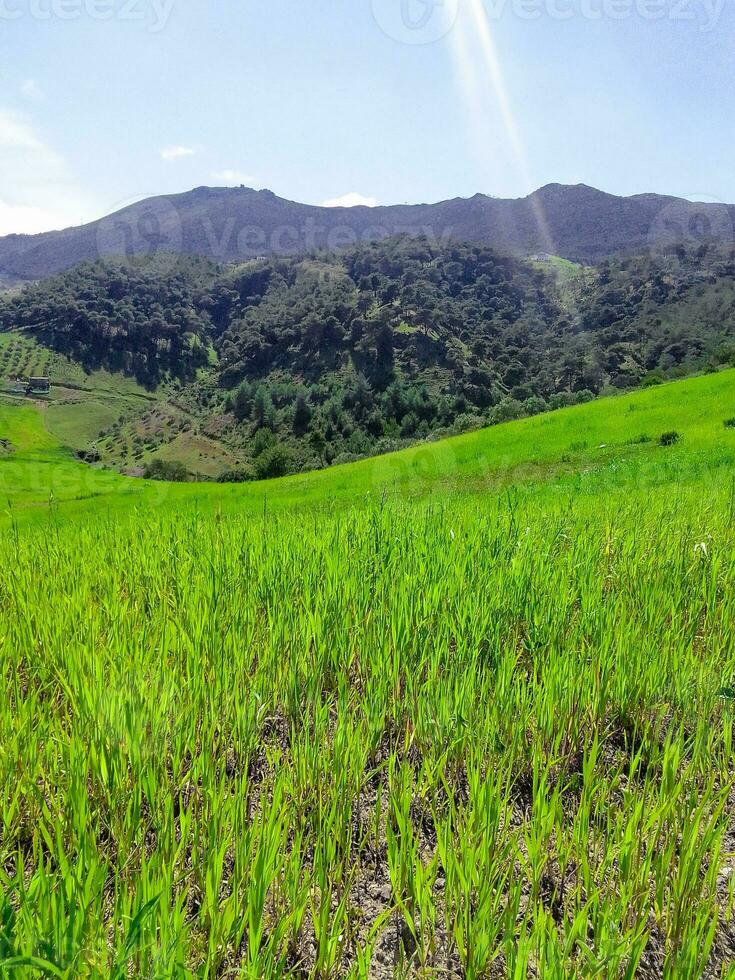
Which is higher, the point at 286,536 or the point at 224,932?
the point at 286,536

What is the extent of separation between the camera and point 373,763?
2.21 meters

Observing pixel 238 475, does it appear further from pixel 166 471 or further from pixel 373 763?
pixel 373 763

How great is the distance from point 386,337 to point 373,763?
148755mm

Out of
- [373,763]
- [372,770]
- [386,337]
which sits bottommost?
[373,763]

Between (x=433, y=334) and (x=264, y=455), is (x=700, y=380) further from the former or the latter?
(x=433, y=334)

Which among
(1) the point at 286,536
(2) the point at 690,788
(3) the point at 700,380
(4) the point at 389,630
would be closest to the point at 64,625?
(4) the point at 389,630

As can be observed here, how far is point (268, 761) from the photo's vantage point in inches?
87.4

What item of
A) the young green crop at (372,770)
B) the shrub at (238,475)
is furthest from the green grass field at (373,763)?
the shrub at (238,475)

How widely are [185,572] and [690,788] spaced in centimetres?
318

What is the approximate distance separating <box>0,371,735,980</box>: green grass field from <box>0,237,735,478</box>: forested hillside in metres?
69.8

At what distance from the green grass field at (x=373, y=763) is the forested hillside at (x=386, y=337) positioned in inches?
2749

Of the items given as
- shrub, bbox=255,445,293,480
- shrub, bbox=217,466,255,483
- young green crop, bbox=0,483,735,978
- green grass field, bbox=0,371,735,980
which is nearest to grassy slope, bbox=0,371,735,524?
green grass field, bbox=0,371,735,980

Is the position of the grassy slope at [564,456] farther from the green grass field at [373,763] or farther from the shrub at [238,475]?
the shrub at [238,475]

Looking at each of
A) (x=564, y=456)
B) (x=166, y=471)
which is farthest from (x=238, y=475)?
(x=564, y=456)
